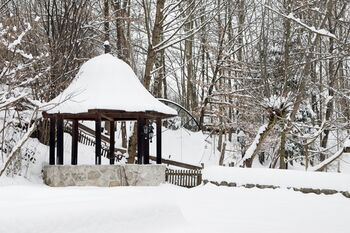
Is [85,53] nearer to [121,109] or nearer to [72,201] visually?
[121,109]

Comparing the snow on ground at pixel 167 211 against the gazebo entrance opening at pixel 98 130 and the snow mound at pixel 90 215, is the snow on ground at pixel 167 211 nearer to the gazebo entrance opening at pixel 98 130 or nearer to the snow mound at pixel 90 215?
the snow mound at pixel 90 215

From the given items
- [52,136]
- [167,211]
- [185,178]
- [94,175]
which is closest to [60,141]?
[52,136]

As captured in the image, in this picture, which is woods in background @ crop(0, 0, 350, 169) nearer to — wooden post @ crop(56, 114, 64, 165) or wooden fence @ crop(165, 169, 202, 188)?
wooden post @ crop(56, 114, 64, 165)

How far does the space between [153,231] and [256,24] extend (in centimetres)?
1916

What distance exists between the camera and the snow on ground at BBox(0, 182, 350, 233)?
16.8 ft

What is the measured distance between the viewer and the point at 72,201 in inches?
226

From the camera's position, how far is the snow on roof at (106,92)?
45.4 ft

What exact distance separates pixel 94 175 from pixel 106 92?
101 inches

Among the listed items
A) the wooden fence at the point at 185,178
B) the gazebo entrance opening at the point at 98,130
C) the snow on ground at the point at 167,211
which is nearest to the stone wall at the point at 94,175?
the gazebo entrance opening at the point at 98,130

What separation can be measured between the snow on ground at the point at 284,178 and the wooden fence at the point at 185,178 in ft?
3.91

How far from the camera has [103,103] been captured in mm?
13828

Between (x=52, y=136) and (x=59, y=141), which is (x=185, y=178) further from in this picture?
(x=52, y=136)

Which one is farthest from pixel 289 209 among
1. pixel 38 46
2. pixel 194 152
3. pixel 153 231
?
pixel 194 152

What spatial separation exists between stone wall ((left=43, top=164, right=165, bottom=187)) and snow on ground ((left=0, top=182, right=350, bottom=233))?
213 centimetres
